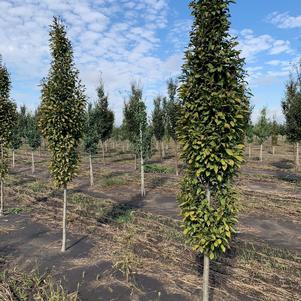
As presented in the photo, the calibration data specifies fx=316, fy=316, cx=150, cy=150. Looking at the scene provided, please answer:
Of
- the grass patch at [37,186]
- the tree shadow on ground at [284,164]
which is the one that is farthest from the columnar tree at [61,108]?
the tree shadow on ground at [284,164]

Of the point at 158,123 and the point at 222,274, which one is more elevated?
the point at 158,123

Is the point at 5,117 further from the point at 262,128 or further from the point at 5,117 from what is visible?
the point at 262,128

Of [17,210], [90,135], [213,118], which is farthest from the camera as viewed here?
[90,135]

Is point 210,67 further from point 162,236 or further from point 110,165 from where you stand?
point 110,165

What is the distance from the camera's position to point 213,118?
259 inches

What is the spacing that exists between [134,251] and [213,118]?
6.59m

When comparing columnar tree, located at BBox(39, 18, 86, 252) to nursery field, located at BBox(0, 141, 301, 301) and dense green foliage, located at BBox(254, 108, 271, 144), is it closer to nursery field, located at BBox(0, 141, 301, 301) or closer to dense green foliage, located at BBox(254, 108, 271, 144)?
nursery field, located at BBox(0, 141, 301, 301)

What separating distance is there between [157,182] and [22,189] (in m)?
10.2

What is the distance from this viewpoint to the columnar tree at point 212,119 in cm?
657

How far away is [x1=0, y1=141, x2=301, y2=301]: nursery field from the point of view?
8555mm

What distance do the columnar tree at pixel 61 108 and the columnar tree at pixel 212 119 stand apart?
5.99 m

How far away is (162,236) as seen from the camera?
12734 mm

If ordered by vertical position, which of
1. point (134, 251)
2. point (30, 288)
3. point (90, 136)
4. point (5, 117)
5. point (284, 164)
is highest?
point (5, 117)

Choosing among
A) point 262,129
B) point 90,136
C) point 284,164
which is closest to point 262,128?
point 262,129
